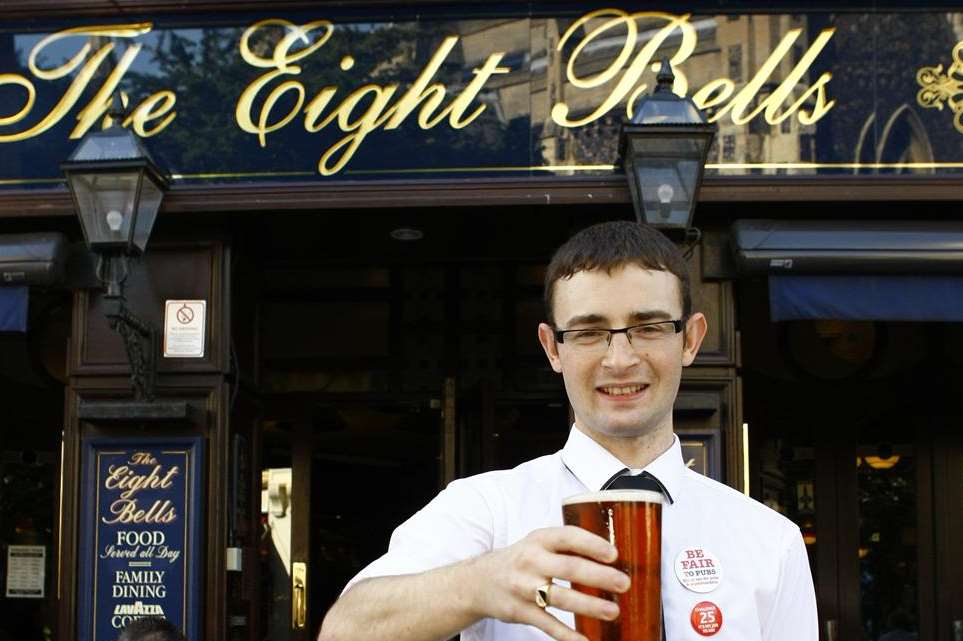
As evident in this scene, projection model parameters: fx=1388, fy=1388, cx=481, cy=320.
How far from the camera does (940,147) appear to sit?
267 inches

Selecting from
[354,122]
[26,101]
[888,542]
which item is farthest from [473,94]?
[888,542]

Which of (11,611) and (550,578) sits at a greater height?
(550,578)

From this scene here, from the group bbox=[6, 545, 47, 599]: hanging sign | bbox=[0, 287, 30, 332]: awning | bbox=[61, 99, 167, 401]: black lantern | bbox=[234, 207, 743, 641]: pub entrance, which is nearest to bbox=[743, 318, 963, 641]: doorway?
bbox=[234, 207, 743, 641]: pub entrance

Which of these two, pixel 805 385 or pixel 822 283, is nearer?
pixel 822 283

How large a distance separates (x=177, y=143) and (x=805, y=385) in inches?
155

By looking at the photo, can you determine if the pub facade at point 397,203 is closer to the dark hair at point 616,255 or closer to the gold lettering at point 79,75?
the gold lettering at point 79,75

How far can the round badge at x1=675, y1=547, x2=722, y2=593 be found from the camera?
1.91m

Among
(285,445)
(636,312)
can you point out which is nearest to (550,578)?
(636,312)

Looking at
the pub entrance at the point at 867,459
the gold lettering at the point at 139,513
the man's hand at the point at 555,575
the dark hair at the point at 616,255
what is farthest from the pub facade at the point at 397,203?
the man's hand at the point at 555,575

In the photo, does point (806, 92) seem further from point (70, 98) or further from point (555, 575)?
point (555, 575)

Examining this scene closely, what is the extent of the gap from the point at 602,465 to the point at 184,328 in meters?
5.04

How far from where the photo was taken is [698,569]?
6.31ft

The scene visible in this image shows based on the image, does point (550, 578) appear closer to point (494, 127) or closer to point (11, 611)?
point (494, 127)

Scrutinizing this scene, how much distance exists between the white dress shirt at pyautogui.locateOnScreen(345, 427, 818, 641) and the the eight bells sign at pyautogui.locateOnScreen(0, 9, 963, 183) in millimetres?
4880
